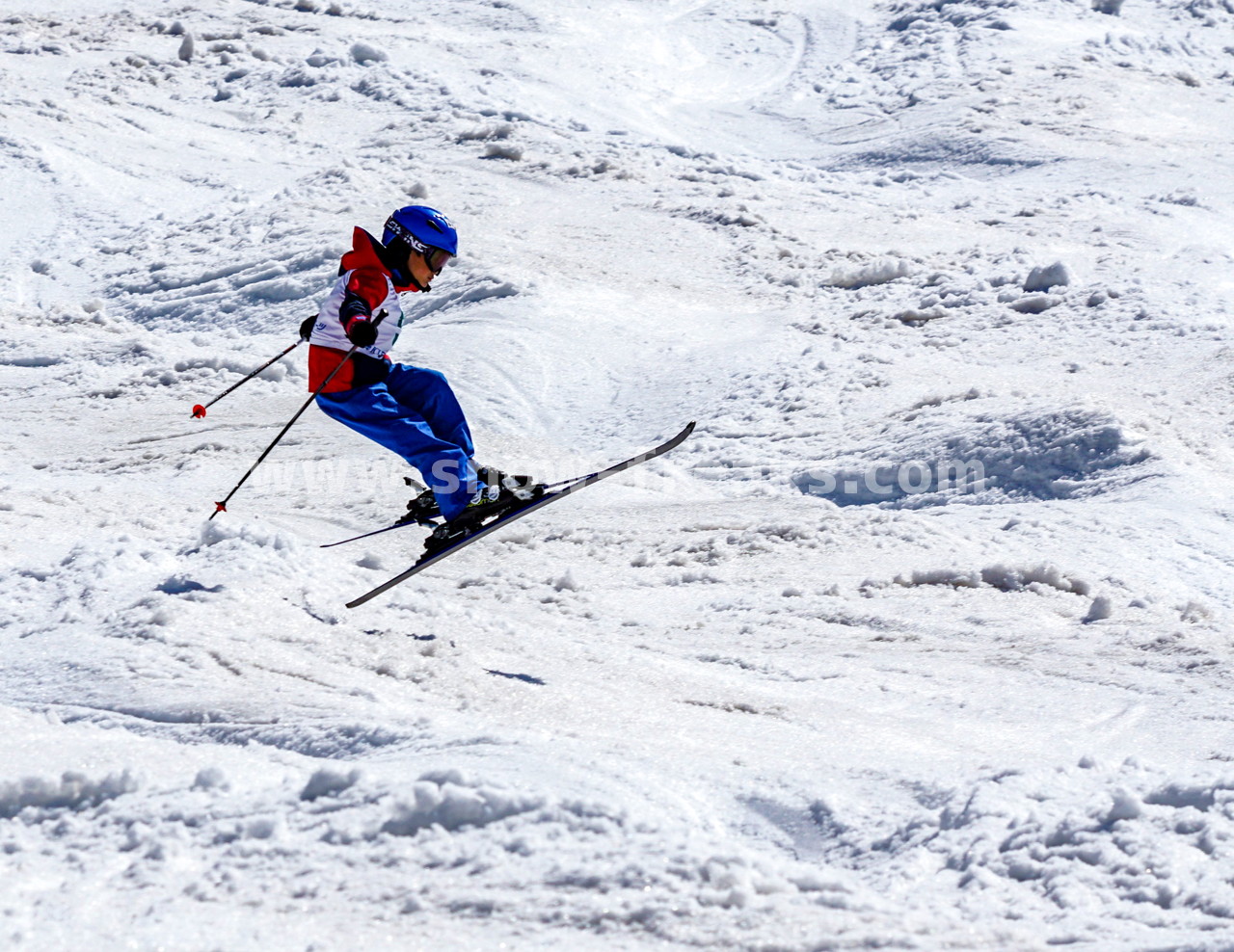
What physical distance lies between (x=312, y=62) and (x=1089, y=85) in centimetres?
1127

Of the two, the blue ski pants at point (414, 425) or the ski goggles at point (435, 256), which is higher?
the ski goggles at point (435, 256)

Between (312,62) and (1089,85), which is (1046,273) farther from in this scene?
(312,62)

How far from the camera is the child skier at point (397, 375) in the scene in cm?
667

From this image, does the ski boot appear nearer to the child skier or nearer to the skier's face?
the child skier

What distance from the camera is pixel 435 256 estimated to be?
22.1 feet

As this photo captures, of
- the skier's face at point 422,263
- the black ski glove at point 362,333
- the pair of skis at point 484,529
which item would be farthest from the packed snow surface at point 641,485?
the skier's face at point 422,263

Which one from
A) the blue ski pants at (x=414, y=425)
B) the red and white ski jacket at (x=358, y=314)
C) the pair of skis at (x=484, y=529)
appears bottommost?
the pair of skis at (x=484, y=529)

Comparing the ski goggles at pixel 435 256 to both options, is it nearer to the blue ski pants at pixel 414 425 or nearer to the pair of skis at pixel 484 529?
the blue ski pants at pixel 414 425

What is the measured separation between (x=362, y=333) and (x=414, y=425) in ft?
2.10

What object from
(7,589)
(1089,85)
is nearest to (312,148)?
(1089,85)

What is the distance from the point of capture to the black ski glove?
6.37 metres

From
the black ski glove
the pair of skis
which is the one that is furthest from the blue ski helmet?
the pair of skis

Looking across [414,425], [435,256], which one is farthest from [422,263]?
[414,425]

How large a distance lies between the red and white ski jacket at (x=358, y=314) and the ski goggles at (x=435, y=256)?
0.16 m
